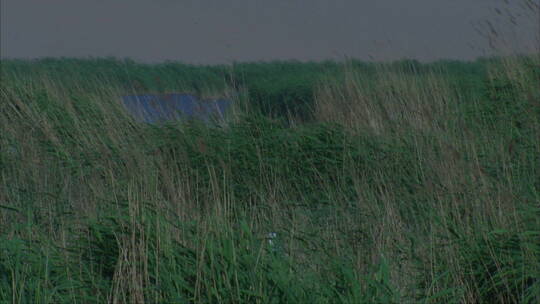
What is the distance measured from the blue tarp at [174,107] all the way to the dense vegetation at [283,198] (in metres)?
0.13

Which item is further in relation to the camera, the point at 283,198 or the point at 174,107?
the point at 174,107

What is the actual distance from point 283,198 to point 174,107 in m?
1.98

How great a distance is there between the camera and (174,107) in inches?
257

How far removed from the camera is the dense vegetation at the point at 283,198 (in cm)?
279

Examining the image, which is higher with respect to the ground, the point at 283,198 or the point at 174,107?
the point at 174,107

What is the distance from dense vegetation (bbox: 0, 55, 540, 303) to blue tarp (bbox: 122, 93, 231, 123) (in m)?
0.13

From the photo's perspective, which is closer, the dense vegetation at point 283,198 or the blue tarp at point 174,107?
the dense vegetation at point 283,198

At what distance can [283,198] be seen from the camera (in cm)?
488

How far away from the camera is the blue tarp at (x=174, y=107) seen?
6469 mm

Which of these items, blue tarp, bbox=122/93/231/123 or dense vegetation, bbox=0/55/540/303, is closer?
dense vegetation, bbox=0/55/540/303

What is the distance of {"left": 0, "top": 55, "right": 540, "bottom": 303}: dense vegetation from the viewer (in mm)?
2785

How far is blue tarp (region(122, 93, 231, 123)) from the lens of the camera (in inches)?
255

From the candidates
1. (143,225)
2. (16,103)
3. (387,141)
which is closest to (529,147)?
(387,141)

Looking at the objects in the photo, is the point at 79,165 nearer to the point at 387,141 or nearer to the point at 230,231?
the point at 387,141
